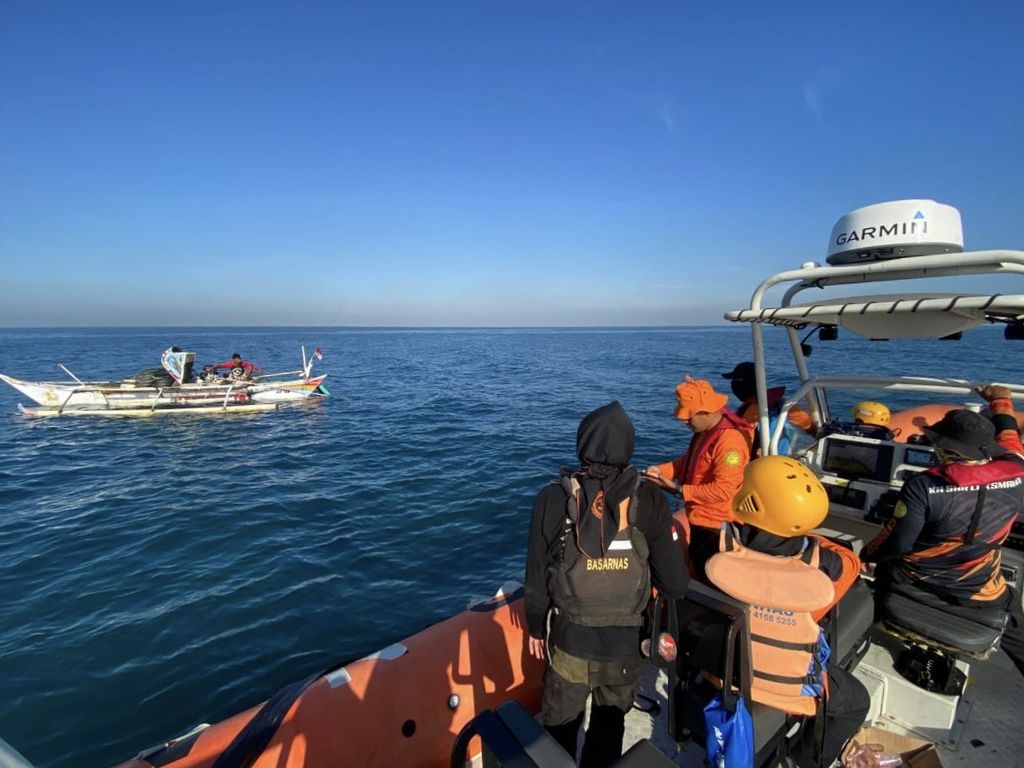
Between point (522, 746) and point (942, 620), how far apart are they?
10.1ft

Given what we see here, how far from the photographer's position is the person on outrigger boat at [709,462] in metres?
3.39

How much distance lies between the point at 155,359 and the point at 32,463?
42.8 metres

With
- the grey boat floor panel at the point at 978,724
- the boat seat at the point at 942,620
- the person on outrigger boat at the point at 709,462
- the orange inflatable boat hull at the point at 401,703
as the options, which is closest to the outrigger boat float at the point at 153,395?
the orange inflatable boat hull at the point at 401,703

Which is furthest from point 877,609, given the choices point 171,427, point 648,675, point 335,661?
point 171,427

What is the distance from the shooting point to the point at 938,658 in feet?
9.98

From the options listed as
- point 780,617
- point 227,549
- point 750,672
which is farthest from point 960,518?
point 227,549

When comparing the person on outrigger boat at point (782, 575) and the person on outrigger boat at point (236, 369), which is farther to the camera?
the person on outrigger boat at point (236, 369)

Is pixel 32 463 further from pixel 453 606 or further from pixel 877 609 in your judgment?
pixel 877 609

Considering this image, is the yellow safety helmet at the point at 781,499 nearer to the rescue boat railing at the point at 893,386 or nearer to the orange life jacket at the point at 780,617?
the orange life jacket at the point at 780,617

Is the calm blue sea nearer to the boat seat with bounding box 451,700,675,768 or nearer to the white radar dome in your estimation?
the boat seat with bounding box 451,700,675,768

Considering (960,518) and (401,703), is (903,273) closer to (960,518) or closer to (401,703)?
(960,518)

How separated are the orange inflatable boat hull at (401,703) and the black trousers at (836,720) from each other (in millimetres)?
1727

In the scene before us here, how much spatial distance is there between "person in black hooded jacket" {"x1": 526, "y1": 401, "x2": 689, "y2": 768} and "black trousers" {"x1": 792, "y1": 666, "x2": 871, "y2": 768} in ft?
3.05

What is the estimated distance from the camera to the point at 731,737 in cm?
195
